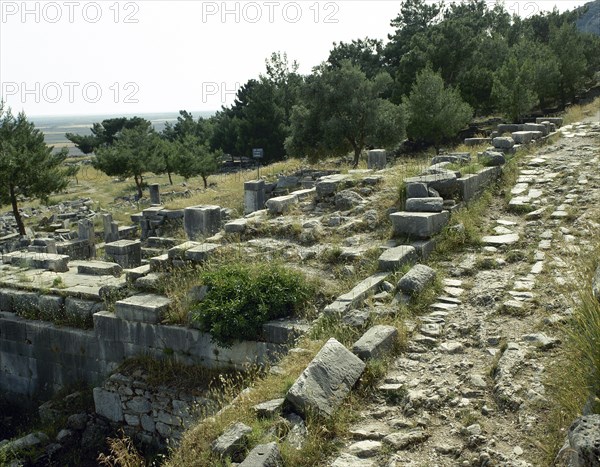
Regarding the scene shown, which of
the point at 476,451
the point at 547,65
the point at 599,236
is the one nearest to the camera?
the point at 476,451

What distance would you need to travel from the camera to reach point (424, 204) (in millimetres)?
9000

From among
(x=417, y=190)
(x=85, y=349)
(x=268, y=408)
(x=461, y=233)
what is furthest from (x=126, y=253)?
(x=268, y=408)

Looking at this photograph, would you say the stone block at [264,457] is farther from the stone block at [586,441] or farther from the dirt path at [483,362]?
the stone block at [586,441]

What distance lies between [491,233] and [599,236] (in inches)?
72.1

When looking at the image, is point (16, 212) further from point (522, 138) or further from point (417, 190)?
point (417, 190)

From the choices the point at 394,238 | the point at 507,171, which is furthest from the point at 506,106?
the point at 394,238

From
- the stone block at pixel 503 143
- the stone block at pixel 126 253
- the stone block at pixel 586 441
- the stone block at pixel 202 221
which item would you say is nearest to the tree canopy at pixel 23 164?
the stone block at pixel 126 253

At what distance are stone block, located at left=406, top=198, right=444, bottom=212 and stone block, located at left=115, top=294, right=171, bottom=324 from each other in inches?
158

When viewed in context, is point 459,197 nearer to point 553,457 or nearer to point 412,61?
point 553,457

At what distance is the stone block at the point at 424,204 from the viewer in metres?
8.91

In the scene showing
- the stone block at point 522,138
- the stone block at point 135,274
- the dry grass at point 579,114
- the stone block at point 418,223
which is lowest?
the stone block at point 135,274

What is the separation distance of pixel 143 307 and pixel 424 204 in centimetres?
453

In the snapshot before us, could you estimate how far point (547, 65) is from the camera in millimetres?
32594

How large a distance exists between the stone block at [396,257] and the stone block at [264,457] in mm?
3751
